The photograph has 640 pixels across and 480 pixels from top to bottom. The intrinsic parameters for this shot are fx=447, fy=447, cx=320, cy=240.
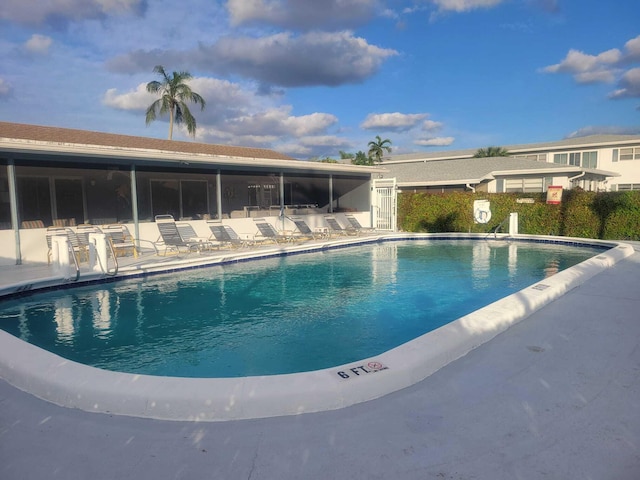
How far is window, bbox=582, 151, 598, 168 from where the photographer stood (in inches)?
1264

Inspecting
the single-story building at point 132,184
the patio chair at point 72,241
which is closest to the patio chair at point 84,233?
the patio chair at point 72,241

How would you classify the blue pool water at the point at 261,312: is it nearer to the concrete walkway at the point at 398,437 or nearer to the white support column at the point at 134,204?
the concrete walkway at the point at 398,437

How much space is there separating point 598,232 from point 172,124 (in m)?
27.9

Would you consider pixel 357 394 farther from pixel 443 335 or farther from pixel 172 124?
pixel 172 124

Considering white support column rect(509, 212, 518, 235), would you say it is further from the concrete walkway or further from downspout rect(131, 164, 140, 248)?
the concrete walkway

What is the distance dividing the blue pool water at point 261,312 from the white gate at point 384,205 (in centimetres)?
787

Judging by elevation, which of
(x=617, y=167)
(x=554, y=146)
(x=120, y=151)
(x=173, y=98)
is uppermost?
(x=173, y=98)

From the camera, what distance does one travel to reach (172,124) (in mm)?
32812

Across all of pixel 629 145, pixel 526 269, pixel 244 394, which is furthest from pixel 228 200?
pixel 629 145

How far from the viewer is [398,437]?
10.1 feet

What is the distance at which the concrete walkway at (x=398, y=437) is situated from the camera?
272cm

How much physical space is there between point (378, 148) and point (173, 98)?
85.8 feet

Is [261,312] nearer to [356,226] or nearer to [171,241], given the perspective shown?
[171,241]

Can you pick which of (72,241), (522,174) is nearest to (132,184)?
(72,241)
